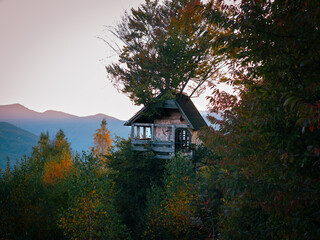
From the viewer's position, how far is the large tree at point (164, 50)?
1969cm

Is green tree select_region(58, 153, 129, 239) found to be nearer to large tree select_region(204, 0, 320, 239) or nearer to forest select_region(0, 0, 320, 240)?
forest select_region(0, 0, 320, 240)

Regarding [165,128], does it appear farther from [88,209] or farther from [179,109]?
[88,209]

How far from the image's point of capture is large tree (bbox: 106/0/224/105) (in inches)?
775

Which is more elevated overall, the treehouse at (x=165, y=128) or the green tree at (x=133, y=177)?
the treehouse at (x=165, y=128)

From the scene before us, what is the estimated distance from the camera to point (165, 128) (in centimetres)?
1991

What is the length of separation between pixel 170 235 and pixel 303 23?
51.3ft

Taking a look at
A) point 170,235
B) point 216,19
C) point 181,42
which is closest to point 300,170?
point 216,19

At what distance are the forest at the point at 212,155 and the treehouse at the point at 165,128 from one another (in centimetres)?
73

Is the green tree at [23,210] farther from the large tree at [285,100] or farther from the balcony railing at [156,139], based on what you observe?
the large tree at [285,100]

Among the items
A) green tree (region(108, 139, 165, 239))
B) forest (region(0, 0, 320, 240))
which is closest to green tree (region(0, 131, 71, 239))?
forest (region(0, 0, 320, 240))

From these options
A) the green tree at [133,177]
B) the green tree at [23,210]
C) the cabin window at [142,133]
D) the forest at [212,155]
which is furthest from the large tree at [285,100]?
the green tree at [23,210]

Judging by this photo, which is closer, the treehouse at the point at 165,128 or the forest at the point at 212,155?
the forest at the point at 212,155

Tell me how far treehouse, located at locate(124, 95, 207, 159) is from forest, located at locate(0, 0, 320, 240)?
727 mm

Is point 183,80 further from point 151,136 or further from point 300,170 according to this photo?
point 300,170
